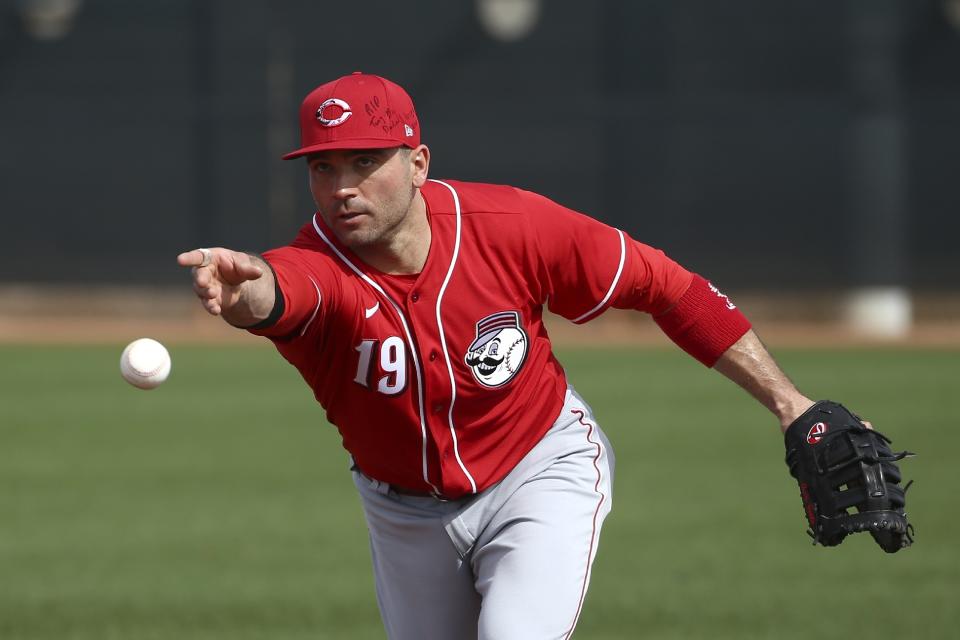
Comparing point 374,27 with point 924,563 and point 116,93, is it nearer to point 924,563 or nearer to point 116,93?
point 116,93

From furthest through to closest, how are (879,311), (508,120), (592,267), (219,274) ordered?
(508,120) → (879,311) → (592,267) → (219,274)

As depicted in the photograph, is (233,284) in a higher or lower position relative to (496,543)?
higher

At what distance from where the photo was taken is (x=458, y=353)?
4.09m

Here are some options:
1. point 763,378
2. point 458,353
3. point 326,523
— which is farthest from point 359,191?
point 326,523

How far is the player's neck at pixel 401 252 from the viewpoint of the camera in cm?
409

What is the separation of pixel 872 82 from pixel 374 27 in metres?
8.15

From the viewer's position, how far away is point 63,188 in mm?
23969

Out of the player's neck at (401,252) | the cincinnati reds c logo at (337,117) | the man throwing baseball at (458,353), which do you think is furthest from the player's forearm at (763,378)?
the cincinnati reds c logo at (337,117)

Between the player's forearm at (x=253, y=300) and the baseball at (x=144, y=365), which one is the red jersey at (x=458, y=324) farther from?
the baseball at (x=144, y=365)

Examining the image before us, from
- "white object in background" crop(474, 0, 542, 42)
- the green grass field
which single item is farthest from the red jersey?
"white object in background" crop(474, 0, 542, 42)

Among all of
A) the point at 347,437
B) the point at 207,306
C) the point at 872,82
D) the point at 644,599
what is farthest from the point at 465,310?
the point at 872,82

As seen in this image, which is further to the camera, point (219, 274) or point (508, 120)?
point (508, 120)

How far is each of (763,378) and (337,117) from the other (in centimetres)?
147

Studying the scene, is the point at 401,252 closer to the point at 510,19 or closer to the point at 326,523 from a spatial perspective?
the point at 326,523
